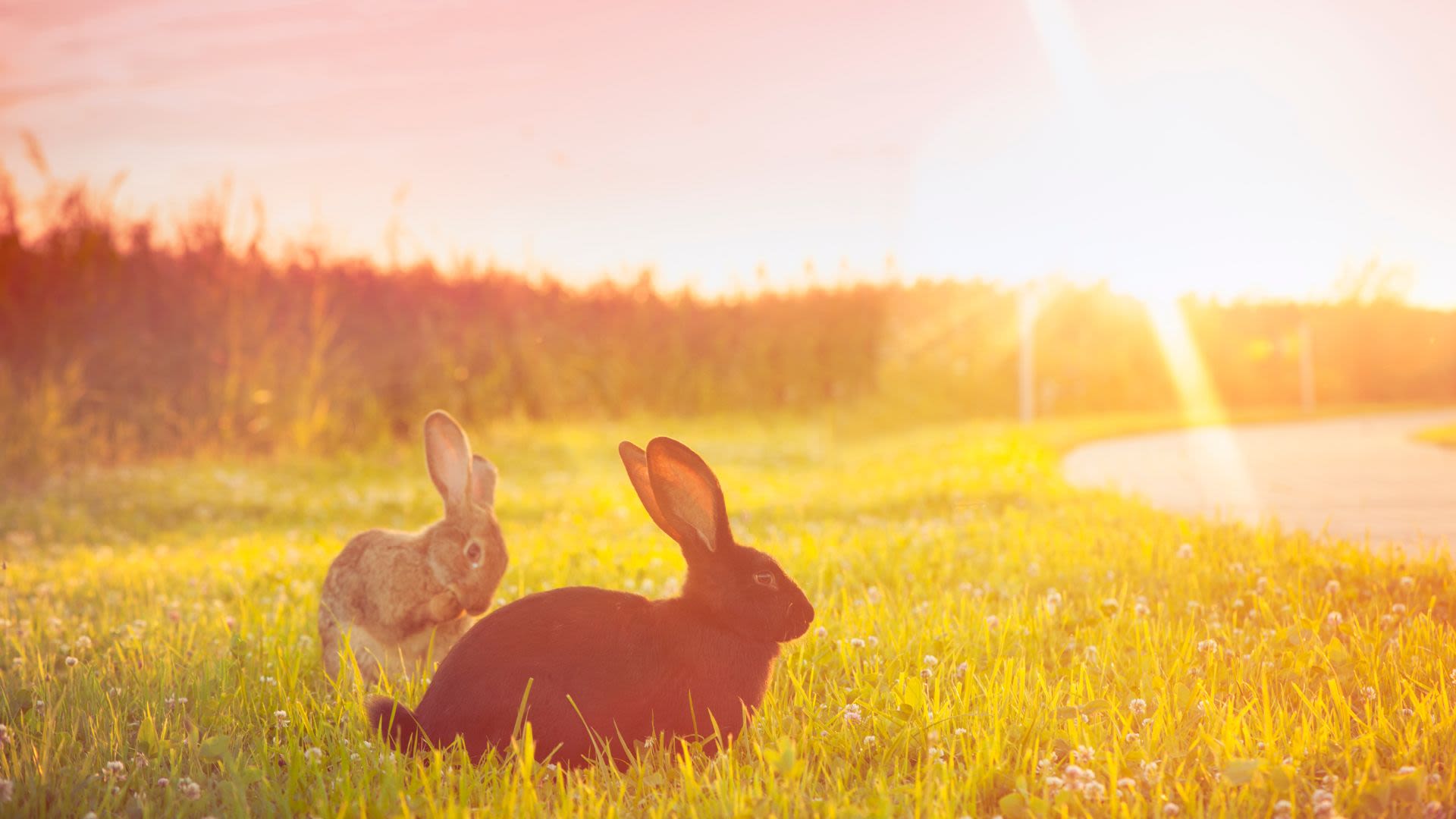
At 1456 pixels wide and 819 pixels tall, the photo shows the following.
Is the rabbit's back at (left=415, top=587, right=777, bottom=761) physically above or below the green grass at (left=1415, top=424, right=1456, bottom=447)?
above

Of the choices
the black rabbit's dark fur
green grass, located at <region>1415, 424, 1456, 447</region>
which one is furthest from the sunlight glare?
the black rabbit's dark fur

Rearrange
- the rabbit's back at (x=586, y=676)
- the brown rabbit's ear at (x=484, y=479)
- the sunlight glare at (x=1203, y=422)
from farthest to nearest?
the sunlight glare at (x=1203, y=422) < the brown rabbit's ear at (x=484, y=479) < the rabbit's back at (x=586, y=676)

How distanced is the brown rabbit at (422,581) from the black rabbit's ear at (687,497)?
968 mm

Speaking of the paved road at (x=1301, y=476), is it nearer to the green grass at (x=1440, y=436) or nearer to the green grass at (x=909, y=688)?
the green grass at (x=1440, y=436)

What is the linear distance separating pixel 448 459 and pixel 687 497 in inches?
47.3

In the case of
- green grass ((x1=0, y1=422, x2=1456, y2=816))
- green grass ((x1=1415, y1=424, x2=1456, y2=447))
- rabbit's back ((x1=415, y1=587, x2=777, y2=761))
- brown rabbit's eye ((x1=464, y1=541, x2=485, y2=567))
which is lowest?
green grass ((x1=1415, y1=424, x2=1456, y2=447))

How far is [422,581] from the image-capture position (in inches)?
135

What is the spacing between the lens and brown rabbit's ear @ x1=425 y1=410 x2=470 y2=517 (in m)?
3.54

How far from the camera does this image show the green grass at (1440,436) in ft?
38.3

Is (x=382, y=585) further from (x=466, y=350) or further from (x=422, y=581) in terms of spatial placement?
(x=466, y=350)

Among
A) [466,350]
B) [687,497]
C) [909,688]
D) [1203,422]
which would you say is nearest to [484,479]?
[687,497]

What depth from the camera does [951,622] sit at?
3.71 meters

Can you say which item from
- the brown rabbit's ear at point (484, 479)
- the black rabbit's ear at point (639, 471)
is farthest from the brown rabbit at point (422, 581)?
the black rabbit's ear at point (639, 471)

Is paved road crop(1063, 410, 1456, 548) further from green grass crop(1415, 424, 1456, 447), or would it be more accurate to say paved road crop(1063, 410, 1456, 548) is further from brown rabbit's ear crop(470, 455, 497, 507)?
brown rabbit's ear crop(470, 455, 497, 507)
